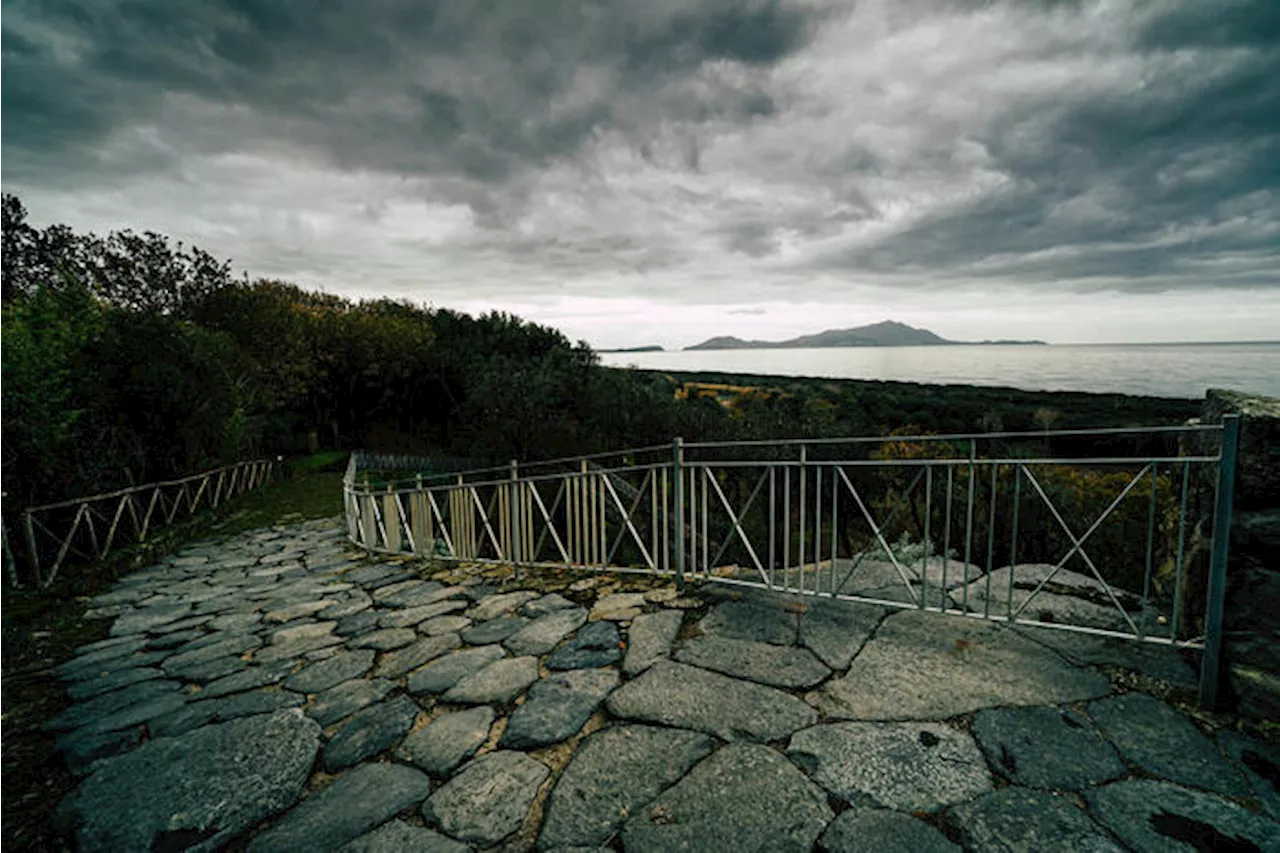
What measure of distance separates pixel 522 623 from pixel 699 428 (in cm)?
1383

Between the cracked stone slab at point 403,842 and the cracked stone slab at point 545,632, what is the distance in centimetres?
130

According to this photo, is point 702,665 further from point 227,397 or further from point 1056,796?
point 227,397

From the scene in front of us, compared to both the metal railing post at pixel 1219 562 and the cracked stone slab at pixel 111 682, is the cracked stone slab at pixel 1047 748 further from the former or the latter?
the cracked stone slab at pixel 111 682

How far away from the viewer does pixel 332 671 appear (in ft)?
10.1

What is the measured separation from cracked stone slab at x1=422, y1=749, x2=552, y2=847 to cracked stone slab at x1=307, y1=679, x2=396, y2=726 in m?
0.93

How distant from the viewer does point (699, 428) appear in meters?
17.0

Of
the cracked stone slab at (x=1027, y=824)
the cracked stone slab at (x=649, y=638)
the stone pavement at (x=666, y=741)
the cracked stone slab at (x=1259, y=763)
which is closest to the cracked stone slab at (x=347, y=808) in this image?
the stone pavement at (x=666, y=741)

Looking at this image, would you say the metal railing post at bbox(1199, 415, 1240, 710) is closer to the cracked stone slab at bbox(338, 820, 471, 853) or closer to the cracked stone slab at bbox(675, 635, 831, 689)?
the cracked stone slab at bbox(675, 635, 831, 689)

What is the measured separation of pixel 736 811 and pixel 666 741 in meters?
0.44

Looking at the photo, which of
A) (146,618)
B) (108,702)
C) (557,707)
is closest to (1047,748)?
(557,707)

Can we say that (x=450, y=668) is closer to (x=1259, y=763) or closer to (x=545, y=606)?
(x=545, y=606)

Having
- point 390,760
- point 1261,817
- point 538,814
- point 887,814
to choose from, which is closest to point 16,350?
point 390,760

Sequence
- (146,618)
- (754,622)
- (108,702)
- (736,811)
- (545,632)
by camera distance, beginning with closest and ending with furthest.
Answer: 1. (736,811)
2. (108,702)
3. (754,622)
4. (545,632)
5. (146,618)

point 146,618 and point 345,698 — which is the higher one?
point 345,698
